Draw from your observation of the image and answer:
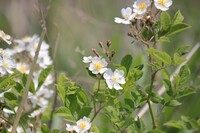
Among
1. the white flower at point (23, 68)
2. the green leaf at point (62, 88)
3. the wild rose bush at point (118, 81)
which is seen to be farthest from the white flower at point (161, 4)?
the white flower at point (23, 68)

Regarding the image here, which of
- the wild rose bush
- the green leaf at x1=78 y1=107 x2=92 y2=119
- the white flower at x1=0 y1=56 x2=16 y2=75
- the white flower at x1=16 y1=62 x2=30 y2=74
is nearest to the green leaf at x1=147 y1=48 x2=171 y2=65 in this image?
the wild rose bush

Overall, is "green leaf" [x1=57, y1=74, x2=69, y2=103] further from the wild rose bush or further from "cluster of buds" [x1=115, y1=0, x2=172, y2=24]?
"cluster of buds" [x1=115, y1=0, x2=172, y2=24]

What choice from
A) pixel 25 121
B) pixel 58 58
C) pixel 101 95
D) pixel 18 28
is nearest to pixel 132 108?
pixel 101 95

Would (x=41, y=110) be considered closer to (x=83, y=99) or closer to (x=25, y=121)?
(x=25, y=121)

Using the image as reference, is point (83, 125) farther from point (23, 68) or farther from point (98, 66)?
point (23, 68)

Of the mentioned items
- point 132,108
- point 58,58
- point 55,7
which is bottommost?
point 132,108

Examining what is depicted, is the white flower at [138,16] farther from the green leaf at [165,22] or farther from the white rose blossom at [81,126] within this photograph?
the white rose blossom at [81,126]
